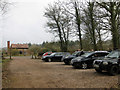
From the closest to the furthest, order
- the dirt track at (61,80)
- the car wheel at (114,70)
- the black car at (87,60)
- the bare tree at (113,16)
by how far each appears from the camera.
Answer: the dirt track at (61,80) → the car wheel at (114,70) → the black car at (87,60) → the bare tree at (113,16)

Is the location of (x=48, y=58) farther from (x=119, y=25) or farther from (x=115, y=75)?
(x=115, y=75)

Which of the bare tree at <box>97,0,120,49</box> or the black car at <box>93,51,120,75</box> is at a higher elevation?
the bare tree at <box>97,0,120,49</box>

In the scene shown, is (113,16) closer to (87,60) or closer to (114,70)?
(87,60)

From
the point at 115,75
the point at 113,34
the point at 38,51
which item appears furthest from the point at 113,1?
the point at 38,51

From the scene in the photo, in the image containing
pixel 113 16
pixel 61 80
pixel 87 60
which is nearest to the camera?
pixel 61 80

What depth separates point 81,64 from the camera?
13375 millimetres

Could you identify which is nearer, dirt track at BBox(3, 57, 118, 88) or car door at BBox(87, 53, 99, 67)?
dirt track at BBox(3, 57, 118, 88)

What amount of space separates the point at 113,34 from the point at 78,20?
8286 mm

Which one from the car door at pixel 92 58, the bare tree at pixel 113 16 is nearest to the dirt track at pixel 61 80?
the car door at pixel 92 58

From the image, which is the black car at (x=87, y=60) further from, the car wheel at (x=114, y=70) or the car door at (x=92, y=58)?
the car wheel at (x=114, y=70)

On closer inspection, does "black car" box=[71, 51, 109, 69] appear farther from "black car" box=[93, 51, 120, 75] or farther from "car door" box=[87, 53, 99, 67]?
"black car" box=[93, 51, 120, 75]

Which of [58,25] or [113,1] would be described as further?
[58,25]

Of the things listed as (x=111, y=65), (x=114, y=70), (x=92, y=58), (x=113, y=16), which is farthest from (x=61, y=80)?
(x=113, y=16)

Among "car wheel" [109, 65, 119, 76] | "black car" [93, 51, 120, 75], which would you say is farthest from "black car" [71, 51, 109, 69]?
"car wheel" [109, 65, 119, 76]
